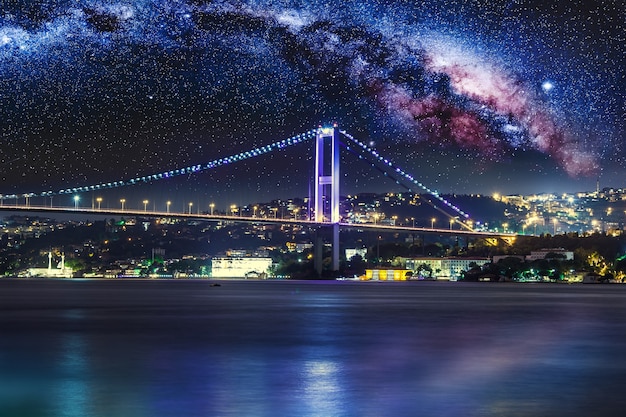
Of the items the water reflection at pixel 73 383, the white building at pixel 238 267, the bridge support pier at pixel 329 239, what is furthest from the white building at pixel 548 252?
the water reflection at pixel 73 383

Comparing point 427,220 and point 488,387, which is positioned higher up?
point 427,220

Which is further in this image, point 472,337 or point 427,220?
point 427,220

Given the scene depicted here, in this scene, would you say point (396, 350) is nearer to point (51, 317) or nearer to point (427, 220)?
point (51, 317)

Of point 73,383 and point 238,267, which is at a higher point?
point 238,267

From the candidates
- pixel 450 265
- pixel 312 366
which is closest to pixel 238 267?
pixel 450 265

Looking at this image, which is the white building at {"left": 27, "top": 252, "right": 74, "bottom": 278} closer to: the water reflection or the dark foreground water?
the dark foreground water

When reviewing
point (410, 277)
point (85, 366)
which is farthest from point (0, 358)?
point (410, 277)

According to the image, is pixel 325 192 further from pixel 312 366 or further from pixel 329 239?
pixel 312 366
